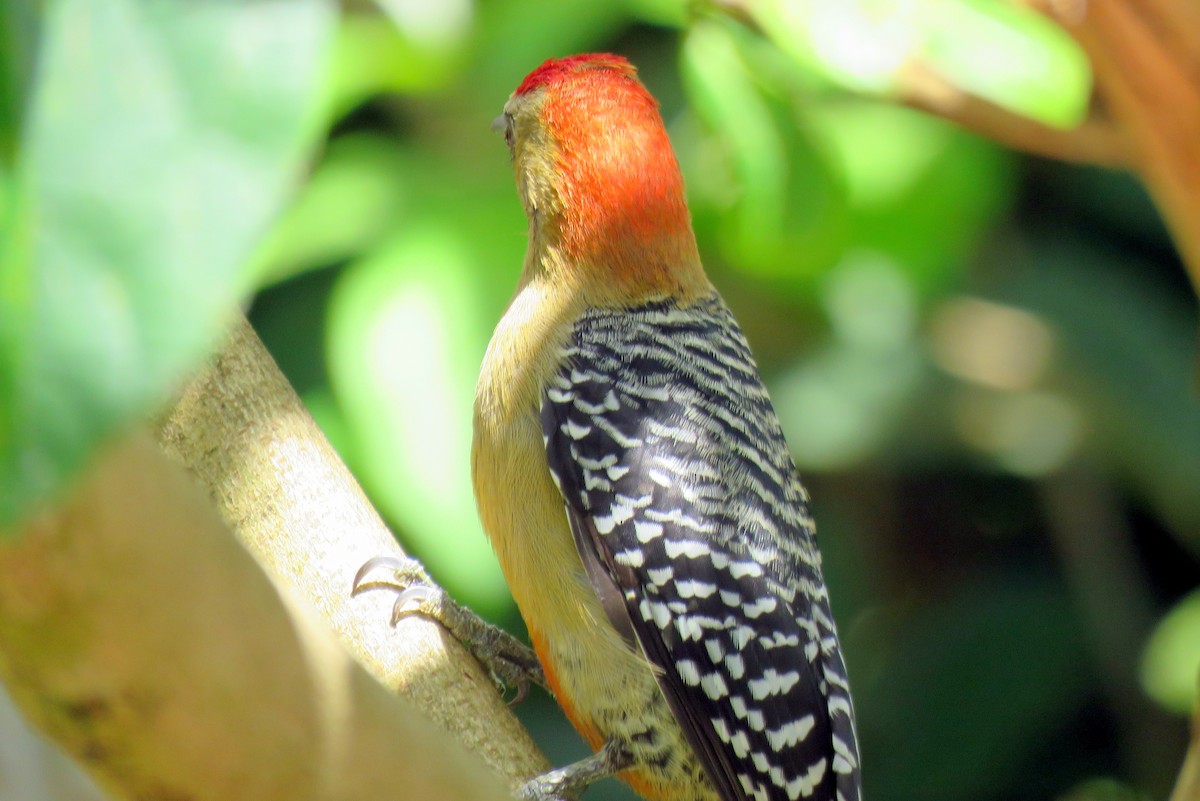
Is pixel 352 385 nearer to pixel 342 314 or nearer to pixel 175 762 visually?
pixel 342 314

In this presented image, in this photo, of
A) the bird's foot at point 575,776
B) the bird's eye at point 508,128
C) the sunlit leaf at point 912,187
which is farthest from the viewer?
the sunlit leaf at point 912,187

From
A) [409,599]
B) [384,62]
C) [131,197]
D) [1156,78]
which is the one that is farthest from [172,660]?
[384,62]

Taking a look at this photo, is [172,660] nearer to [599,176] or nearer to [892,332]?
[599,176]

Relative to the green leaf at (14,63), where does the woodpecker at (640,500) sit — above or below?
below

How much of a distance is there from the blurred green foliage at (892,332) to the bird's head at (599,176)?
144 mm

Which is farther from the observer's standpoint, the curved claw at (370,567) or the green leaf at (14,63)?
the curved claw at (370,567)

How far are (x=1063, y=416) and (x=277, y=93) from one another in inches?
145

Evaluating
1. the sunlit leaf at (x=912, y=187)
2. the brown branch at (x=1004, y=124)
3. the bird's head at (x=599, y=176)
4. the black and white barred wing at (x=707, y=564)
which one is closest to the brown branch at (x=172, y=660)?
the black and white barred wing at (x=707, y=564)

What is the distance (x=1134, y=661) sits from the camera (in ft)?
12.3

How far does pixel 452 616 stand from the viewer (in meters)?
2.33

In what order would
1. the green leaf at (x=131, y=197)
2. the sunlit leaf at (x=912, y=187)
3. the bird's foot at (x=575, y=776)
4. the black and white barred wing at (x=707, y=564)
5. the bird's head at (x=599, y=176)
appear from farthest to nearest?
the sunlit leaf at (x=912, y=187), the bird's head at (x=599, y=176), the black and white barred wing at (x=707, y=564), the bird's foot at (x=575, y=776), the green leaf at (x=131, y=197)

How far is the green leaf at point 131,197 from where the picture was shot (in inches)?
22.6

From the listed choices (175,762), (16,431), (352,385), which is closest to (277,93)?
(16,431)

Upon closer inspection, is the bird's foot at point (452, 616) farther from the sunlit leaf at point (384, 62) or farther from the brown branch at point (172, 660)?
the sunlit leaf at point (384, 62)
